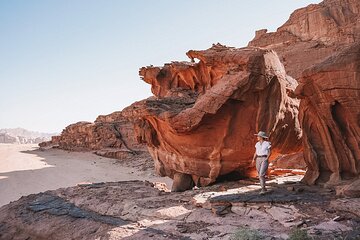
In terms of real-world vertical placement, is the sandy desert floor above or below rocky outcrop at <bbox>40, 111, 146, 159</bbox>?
below

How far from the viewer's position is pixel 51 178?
878 inches

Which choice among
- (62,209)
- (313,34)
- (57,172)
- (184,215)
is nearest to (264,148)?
(184,215)

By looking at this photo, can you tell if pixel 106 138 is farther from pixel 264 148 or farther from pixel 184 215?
pixel 264 148

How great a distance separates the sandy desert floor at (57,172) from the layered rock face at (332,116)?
1160cm

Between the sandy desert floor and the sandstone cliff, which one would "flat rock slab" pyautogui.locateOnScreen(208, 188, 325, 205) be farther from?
the sandy desert floor

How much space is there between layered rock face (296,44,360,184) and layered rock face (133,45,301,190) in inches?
51.2

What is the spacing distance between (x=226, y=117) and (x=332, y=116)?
3.16m

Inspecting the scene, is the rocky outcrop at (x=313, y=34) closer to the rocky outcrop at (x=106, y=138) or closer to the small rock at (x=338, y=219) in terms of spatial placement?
the rocky outcrop at (x=106, y=138)

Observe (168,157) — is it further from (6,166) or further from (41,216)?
(6,166)

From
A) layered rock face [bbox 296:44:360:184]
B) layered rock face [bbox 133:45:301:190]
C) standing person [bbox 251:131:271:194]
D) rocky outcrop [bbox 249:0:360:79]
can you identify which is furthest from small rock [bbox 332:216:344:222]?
rocky outcrop [bbox 249:0:360:79]

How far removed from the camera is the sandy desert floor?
1972cm

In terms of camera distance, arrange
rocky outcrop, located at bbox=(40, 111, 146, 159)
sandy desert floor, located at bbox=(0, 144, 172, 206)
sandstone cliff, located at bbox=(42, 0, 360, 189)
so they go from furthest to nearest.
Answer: rocky outcrop, located at bbox=(40, 111, 146, 159), sandy desert floor, located at bbox=(0, 144, 172, 206), sandstone cliff, located at bbox=(42, 0, 360, 189)

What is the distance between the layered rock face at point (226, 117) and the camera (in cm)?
968

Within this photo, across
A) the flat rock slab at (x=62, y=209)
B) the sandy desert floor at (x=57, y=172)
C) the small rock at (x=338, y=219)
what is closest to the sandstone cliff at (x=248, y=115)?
the small rock at (x=338, y=219)
